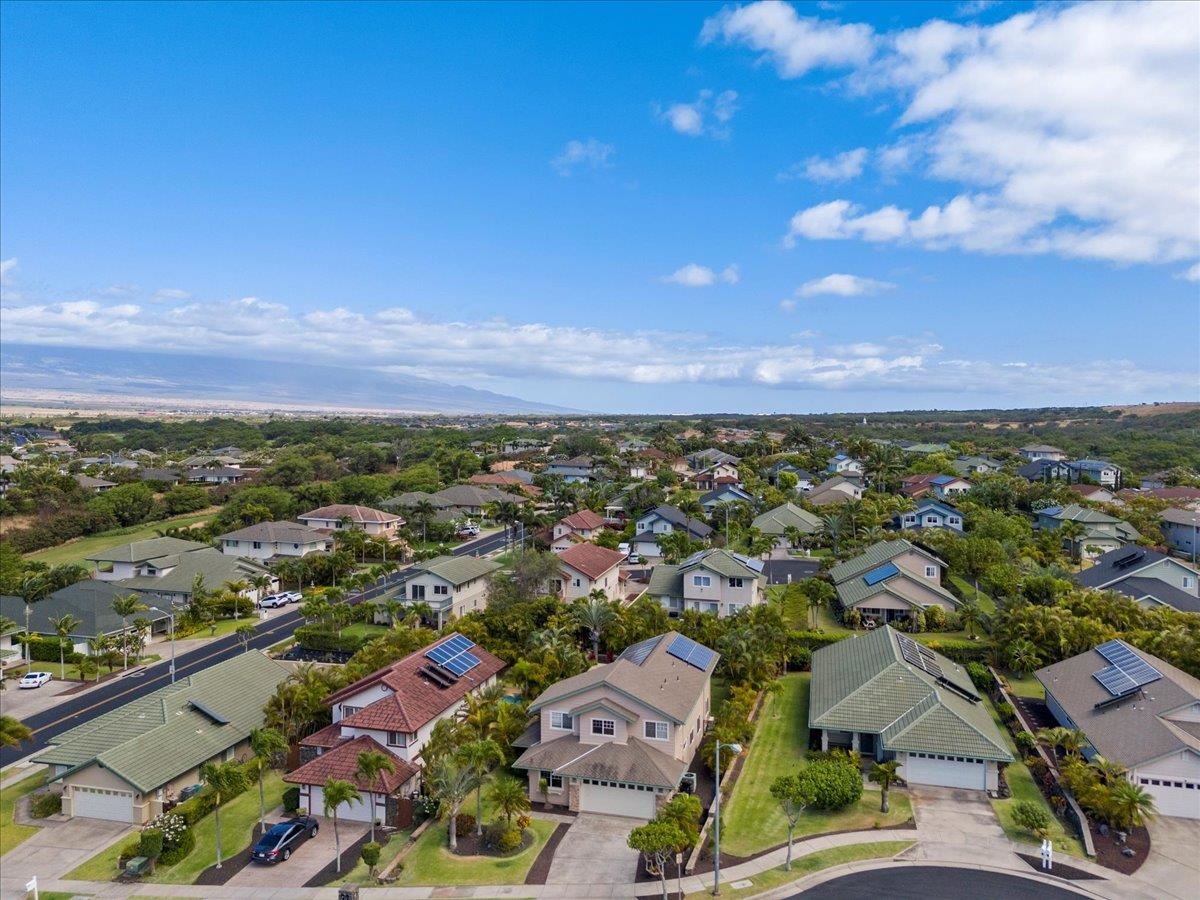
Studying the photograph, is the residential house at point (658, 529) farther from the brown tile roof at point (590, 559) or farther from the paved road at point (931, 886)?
the paved road at point (931, 886)

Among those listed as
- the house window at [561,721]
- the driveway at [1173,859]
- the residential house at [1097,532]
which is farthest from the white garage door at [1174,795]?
the residential house at [1097,532]

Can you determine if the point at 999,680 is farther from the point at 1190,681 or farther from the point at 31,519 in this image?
the point at 31,519

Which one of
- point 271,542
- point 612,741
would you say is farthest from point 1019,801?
point 271,542

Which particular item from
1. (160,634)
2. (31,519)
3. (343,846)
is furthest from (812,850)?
(31,519)

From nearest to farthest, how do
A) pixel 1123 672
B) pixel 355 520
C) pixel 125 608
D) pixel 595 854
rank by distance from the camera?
pixel 595 854 → pixel 1123 672 → pixel 125 608 → pixel 355 520

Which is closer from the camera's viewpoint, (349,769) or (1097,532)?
(349,769)

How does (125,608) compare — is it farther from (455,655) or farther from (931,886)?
(931,886)

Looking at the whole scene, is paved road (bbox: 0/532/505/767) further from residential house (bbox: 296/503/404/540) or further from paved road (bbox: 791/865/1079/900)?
paved road (bbox: 791/865/1079/900)

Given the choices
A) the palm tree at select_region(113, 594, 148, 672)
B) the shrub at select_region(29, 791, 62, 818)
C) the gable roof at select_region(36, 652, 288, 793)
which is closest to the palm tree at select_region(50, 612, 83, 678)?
the palm tree at select_region(113, 594, 148, 672)
